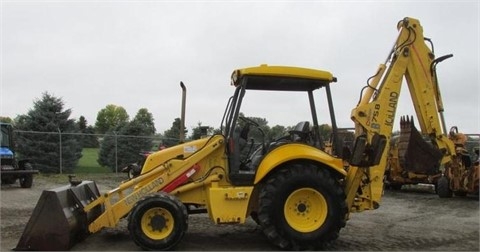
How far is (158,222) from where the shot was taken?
7.19 m

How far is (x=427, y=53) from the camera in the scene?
8297mm

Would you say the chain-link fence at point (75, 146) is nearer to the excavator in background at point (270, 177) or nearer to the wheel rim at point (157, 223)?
the excavator in background at point (270, 177)

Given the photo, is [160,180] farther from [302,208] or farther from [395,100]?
[395,100]

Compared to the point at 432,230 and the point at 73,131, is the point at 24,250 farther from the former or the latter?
the point at 73,131

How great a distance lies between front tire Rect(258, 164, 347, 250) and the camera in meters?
7.16

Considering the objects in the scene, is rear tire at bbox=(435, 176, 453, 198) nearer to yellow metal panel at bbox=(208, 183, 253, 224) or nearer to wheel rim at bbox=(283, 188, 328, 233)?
wheel rim at bbox=(283, 188, 328, 233)

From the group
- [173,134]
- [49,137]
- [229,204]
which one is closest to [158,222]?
[229,204]

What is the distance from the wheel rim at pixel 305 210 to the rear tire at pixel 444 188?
900cm

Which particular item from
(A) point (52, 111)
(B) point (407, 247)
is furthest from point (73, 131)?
(B) point (407, 247)

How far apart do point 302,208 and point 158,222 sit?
2043mm

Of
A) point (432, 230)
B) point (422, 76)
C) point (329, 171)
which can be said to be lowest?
point (432, 230)

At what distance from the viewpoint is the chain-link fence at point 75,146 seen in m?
22.6

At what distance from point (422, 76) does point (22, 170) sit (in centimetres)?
1405

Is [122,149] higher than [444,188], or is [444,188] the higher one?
[122,149]
